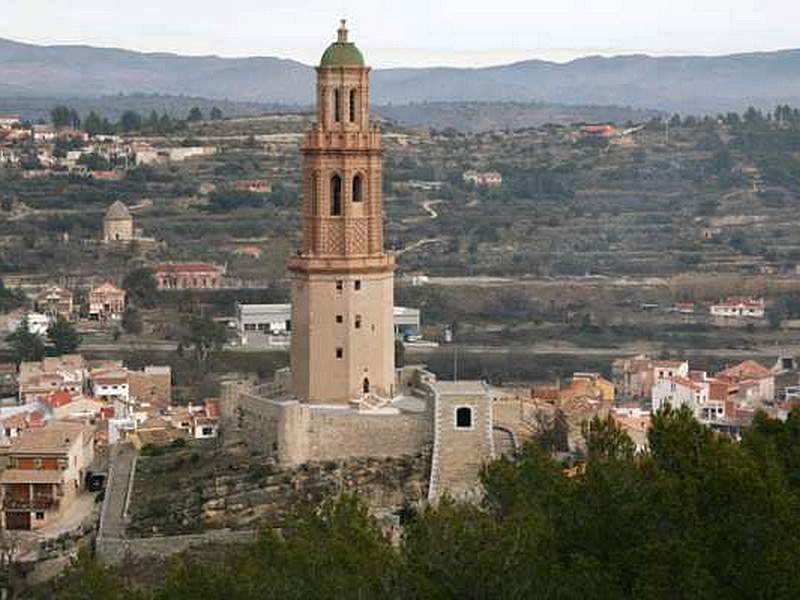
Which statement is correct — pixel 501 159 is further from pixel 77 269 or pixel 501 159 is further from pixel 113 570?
pixel 113 570

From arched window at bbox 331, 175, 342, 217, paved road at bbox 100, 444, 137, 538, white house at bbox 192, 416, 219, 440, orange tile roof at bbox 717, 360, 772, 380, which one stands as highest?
arched window at bbox 331, 175, 342, 217

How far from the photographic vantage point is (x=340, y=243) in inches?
1072

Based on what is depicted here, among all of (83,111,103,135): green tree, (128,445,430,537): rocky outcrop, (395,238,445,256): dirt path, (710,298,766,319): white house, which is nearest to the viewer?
(128,445,430,537): rocky outcrop

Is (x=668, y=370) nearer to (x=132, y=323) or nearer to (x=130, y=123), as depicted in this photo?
(x=132, y=323)

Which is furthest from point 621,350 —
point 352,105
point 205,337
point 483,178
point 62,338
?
point 483,178

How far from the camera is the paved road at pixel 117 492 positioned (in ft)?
87.3

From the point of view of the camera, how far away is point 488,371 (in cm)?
5084

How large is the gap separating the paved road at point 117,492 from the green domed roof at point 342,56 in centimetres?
610

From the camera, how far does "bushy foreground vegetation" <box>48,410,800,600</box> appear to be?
16047mm

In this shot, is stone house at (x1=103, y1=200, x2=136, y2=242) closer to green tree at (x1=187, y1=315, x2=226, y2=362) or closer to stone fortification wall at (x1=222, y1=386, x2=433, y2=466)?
green tree at (x1=187, y1=315, x2=226, y2=362)

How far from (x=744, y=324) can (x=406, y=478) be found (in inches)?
→ 1460

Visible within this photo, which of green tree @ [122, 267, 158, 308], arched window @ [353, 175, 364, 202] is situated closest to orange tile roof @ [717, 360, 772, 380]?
arched window @ [353, 175, 364, 202]

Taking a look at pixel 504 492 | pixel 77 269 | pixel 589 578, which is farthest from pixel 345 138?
pixel 77 269

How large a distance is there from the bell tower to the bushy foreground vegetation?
29.4ft
